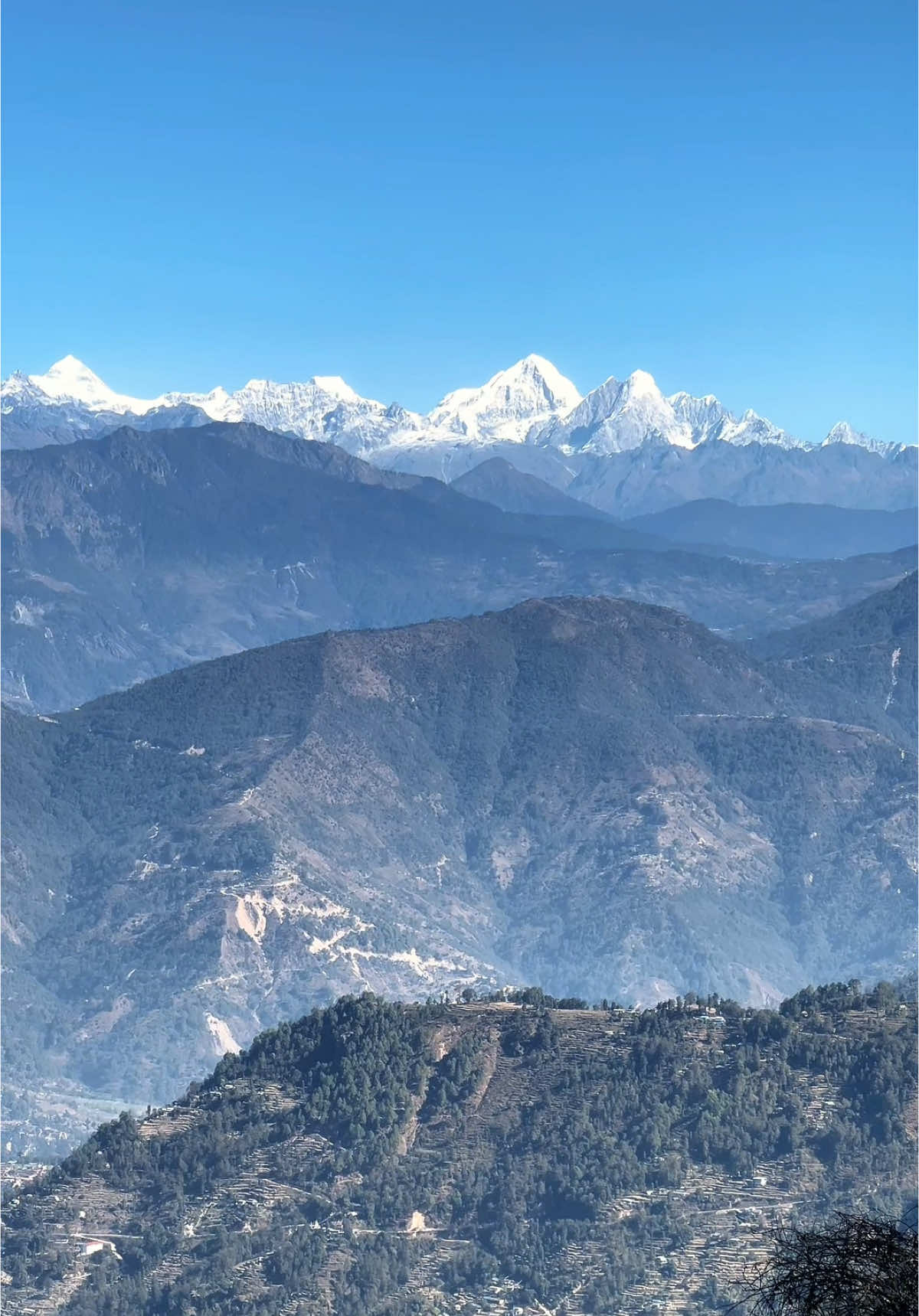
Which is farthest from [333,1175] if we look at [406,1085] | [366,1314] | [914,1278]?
[914,1278]

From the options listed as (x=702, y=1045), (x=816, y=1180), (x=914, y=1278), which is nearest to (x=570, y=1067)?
(x=702, y=1045)

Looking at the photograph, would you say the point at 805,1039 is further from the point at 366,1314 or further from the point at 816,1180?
the point at 366,1314

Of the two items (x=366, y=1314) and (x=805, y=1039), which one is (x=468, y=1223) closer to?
(x=366, y=1314)

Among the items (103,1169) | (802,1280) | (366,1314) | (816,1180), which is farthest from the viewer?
(103,1169)

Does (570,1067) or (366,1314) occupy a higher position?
(570,1067)

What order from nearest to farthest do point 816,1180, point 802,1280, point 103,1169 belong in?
point 802,1280, point 816,1180, point 103,1169

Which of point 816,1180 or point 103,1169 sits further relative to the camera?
point 103,1169
